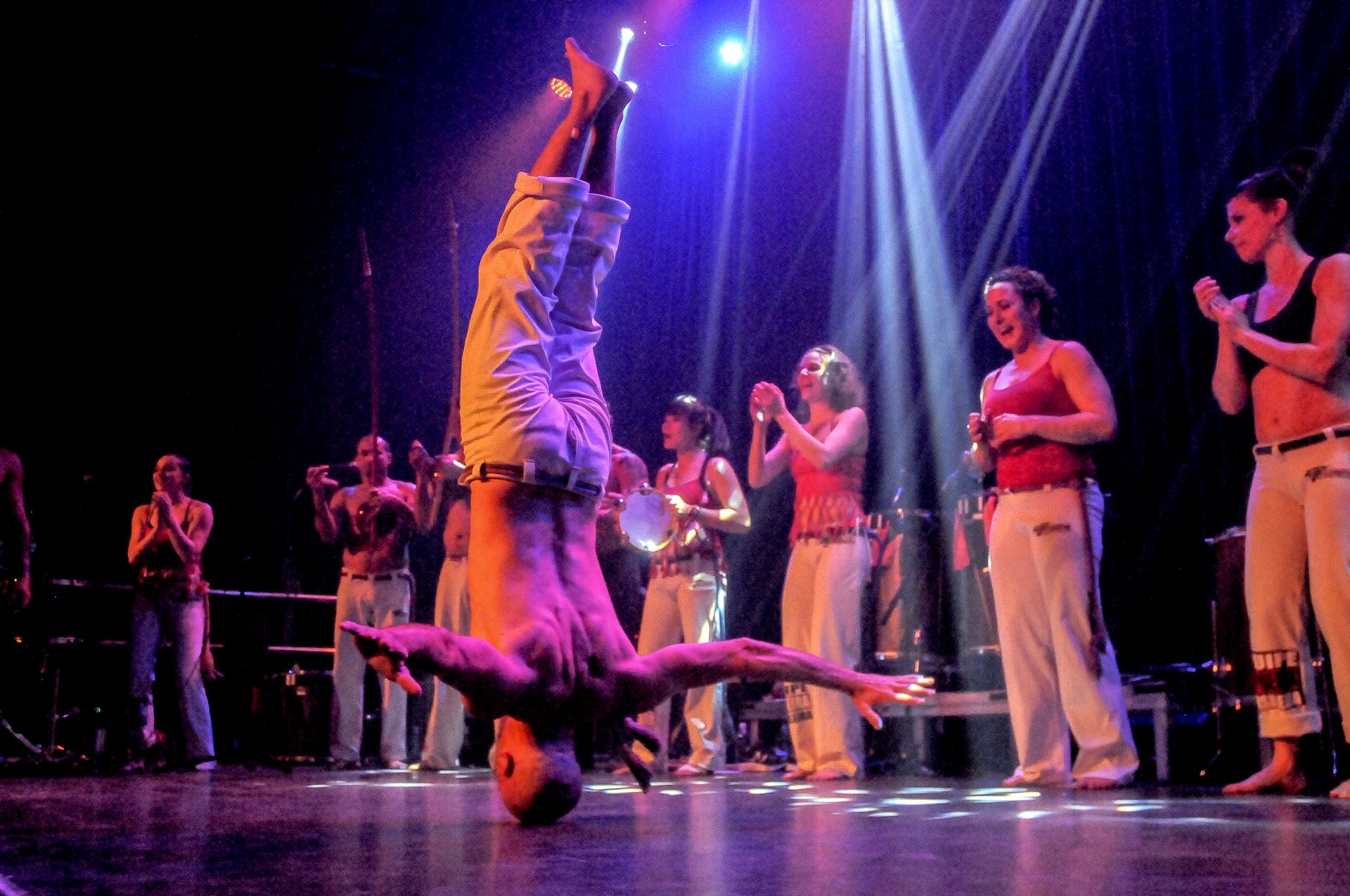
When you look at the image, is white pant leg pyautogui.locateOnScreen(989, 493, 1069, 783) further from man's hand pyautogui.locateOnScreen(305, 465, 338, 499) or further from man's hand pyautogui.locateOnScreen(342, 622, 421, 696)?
man's hand pyautogui.locateOnScreen(305, 465, 338, 499)

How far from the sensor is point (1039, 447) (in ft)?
15.9

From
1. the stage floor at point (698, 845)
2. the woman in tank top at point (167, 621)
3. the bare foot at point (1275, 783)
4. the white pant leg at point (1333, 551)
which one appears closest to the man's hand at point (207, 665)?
the woman in tank top at point (167, 621)

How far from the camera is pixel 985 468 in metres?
5.11

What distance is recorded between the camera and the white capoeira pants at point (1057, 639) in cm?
458

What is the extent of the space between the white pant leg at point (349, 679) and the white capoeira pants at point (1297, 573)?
510cm

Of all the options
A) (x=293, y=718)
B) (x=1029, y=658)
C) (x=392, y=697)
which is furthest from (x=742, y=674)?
(x=293, y=718)

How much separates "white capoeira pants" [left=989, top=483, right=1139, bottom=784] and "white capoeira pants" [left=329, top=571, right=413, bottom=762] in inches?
156

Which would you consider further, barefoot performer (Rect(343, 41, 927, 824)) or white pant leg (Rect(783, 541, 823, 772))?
white pant leg (Rect(783, 541, 823, 772))

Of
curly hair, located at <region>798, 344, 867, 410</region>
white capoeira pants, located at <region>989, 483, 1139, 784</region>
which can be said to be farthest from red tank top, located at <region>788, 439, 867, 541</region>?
white capoeira pants, located at <region>989, 483, 1139, 784</region>

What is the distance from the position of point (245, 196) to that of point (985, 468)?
324 inches

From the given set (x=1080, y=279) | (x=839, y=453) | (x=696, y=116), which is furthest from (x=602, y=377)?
(x=839, y=453)

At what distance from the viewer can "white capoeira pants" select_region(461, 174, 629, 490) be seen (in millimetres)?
3373

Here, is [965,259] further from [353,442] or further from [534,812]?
[534,812]

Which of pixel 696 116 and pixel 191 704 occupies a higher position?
pixel 696 116
